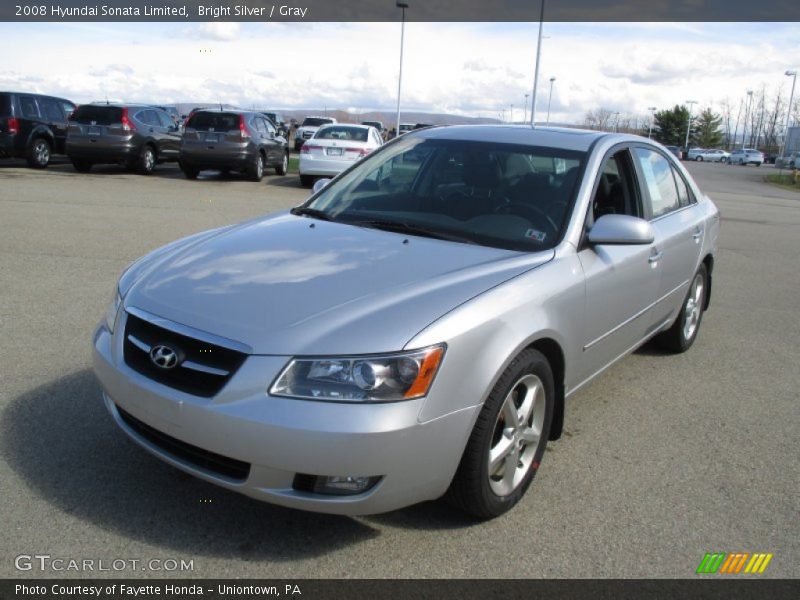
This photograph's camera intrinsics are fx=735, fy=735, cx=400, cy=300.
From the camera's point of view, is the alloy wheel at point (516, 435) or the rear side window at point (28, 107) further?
the rear side window at point (28, 107)

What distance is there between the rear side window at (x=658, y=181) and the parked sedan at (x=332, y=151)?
11907mm

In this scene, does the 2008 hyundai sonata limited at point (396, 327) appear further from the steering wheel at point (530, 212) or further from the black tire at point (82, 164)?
the black tire at point (82, 164)

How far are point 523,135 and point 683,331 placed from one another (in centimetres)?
224

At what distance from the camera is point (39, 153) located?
1848 centimetres

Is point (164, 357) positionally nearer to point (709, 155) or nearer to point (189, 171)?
point (189, 171)

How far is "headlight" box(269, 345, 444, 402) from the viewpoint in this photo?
2.59 m

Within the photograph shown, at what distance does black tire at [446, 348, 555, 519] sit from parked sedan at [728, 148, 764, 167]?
72.6 metres

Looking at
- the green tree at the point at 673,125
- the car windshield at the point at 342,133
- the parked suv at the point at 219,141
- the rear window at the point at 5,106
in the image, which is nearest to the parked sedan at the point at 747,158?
the green tree at the point at 673,125

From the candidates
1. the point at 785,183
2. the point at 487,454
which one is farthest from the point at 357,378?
the point at 785,183

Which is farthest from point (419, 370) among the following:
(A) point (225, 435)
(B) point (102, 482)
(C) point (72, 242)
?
(C) point (72, 242)

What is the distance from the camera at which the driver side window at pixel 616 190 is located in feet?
13.4

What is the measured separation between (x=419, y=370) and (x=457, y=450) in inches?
14.9

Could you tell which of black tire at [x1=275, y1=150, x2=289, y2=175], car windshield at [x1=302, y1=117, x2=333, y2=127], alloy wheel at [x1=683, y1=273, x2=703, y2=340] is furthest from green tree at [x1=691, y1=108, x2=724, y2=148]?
alloy wheel at [x1=683, y1=273, x2=703, y2=340]
